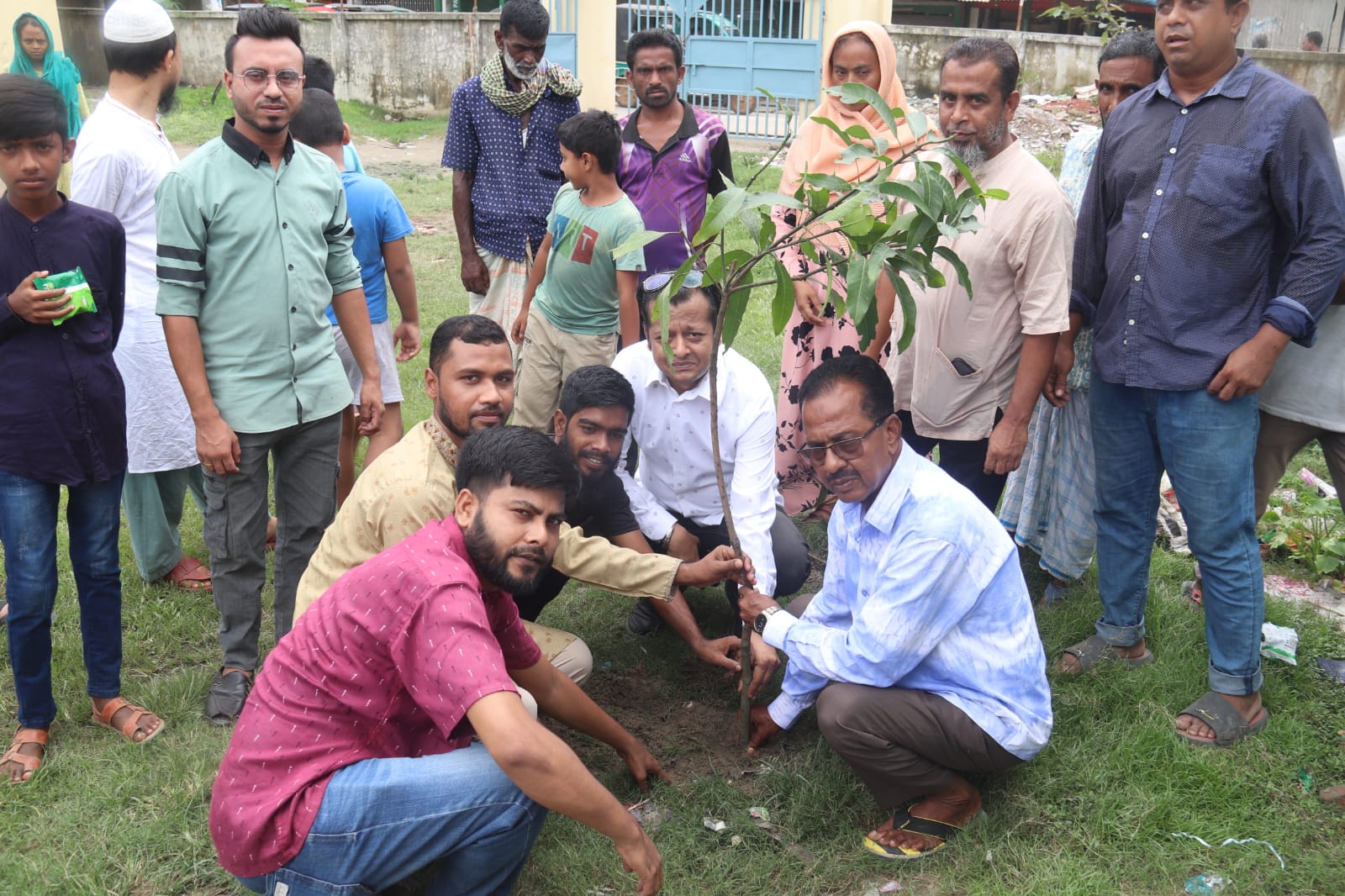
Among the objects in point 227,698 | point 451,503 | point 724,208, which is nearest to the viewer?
point 724,208

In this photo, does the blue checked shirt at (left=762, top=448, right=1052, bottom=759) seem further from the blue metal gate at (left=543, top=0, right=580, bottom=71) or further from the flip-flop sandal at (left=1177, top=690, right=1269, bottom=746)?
the blue metal gate at (left=543, top=0, right=580, bottom=71)

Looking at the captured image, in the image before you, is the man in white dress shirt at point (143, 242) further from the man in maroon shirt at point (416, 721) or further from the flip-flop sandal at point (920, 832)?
the flip-flop sandal at point (920, 832)

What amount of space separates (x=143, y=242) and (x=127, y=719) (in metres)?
1.77

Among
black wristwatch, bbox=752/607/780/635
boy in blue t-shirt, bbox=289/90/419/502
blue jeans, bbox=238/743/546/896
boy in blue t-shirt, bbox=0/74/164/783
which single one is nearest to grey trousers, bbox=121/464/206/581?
boy in blue t-shirt, bbox=289/90/419/502

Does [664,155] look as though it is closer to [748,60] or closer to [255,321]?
[255,321]

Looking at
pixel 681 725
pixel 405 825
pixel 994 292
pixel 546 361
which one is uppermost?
pixel 994 292

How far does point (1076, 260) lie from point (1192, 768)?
1690 millimetres

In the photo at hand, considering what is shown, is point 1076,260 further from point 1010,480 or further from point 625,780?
point 625,780

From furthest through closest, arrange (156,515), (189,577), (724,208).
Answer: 1. (189,577)
2. (156,515)
3. (724,208)

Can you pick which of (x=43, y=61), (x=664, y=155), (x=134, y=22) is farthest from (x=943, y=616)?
(x=43, y=61)

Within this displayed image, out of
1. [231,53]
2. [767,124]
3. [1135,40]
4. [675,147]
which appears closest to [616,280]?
[675,147]

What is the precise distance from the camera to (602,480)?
3898 millimetres

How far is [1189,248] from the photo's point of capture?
3270mm

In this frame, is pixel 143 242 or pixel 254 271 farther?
pixel 143 242
